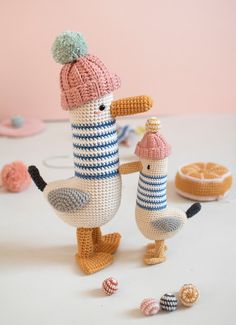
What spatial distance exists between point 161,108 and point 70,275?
844 mm

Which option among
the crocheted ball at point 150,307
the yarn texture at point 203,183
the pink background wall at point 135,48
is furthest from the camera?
the pink background wall at point 135,48

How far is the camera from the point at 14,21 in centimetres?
126

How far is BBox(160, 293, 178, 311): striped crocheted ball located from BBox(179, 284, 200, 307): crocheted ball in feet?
0.03

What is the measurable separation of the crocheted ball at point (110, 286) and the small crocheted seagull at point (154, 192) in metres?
0.08

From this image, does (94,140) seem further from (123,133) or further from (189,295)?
(123,133)

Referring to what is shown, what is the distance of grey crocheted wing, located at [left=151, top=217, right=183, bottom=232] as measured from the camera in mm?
638

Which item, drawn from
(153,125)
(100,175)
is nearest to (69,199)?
(100,175)

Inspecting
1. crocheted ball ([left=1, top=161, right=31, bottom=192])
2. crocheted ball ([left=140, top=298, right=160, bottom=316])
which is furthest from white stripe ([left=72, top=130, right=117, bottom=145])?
crocheted ball ([left=1, top=161, right=31, bottom=192])

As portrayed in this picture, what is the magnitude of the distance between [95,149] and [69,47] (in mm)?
141

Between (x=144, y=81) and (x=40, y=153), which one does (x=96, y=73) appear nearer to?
(x=40, y=153)

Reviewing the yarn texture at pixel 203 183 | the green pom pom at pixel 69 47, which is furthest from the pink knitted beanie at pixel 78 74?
the yarn texture at pixel 203 183

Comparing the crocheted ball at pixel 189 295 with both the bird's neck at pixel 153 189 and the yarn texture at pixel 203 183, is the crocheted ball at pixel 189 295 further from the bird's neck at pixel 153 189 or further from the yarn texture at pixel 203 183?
the yarn texture at pixel 203 183

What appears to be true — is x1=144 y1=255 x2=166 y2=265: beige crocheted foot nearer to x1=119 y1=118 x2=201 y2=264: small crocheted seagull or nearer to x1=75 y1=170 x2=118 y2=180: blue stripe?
x1=119 y1=118 x2=201 y2=264: small crocheted seagull

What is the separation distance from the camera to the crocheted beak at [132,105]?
1.96 ft
